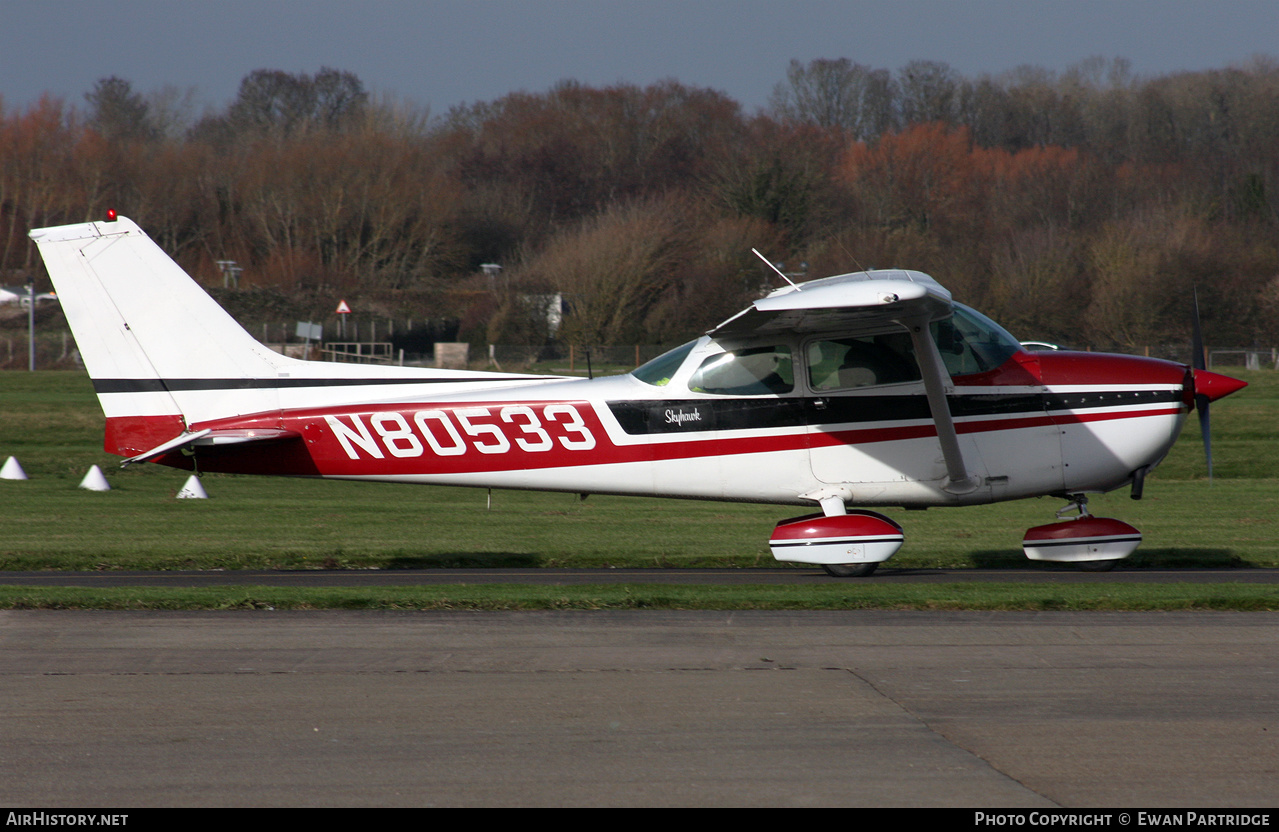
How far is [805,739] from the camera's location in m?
5.81

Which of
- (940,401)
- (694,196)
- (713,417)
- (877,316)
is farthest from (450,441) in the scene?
(694,196)

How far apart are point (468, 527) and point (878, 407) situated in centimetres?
718

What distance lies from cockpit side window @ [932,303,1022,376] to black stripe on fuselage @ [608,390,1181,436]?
0.90 feet

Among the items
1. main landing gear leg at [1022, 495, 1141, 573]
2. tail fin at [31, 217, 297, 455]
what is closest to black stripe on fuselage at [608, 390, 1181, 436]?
main landing gear leg at [1022, 495, 1141, 573]

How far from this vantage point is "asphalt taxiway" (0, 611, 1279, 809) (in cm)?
512

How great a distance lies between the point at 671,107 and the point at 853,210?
29680 millimetres

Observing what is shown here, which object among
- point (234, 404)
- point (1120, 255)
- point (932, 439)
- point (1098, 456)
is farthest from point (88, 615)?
point (1120, 255)

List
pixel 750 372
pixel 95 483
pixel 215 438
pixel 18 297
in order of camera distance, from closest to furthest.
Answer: pixel 215 438
pixel 750 372
pixel 95 483
pixel 18 297

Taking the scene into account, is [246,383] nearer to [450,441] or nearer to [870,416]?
[450,441]

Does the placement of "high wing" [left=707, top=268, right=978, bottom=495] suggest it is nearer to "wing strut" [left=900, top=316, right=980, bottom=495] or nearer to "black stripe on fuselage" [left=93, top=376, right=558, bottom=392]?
"wing strut" [left=900, top=316, right=980, bottom=495]

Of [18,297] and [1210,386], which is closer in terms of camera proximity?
[1210,386]

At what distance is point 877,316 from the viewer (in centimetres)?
1002

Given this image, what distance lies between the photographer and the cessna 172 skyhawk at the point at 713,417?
10.9m
